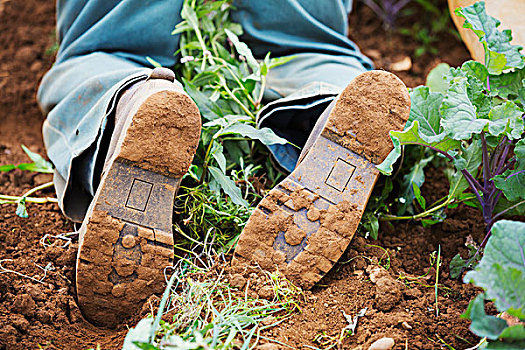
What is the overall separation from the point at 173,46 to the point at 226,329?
3.05 ft

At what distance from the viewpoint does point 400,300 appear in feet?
3.85

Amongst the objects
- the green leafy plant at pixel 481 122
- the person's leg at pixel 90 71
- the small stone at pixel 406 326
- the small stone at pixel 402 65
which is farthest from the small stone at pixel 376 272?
the small stone at pixel 402 65

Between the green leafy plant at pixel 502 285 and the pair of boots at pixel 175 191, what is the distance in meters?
0.32

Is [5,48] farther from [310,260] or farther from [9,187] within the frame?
[310,260]

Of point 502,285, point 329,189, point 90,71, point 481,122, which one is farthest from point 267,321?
point 90,71

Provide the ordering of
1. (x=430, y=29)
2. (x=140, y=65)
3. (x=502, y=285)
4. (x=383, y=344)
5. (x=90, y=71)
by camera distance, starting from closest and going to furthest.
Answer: (x=502, y=285), (x=383, y=344), (x=90, y=71), (x=140, y=65), (x=430, y=29)

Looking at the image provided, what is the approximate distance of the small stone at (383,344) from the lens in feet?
3.33

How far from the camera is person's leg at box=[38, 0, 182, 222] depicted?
4.34 feet

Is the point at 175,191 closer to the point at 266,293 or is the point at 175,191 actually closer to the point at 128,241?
the point at 128,241

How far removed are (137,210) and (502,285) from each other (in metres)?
0.71

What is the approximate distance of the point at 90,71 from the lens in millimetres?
1477

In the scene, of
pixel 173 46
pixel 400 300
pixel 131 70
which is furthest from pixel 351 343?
pixel 173 46

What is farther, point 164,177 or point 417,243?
point 417,243

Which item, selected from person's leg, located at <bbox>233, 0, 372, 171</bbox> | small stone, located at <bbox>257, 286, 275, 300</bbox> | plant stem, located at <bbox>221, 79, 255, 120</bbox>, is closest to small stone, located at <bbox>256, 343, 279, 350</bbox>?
Result: small stone, located at <bbox>257, 286, 275, 300</bbox>
